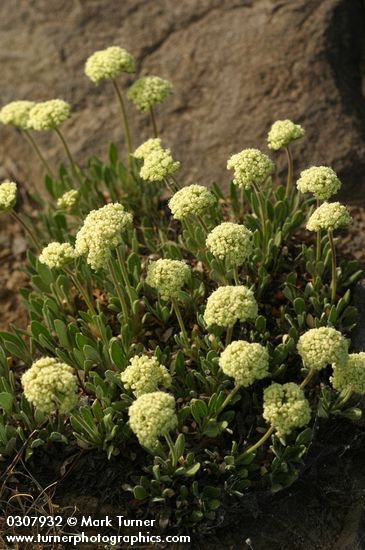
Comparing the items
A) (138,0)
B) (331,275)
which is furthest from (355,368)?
(138,0)

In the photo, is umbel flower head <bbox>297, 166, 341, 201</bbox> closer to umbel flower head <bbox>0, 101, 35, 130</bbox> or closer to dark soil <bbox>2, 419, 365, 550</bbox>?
dark soil <bbox>2, 419, 365, 550</bbox>

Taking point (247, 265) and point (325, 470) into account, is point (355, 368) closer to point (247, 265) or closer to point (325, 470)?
point (325, 470)

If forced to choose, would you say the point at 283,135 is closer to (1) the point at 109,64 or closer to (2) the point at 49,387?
(1) the point at 109,64

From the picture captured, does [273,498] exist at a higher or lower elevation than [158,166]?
lower

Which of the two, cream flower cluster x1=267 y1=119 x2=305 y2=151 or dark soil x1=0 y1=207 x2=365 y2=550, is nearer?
dark soil x1=0 y1=207 x2=365 y2=550

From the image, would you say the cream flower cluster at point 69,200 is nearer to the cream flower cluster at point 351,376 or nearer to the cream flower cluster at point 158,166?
the cream flower cluster at point 158,166

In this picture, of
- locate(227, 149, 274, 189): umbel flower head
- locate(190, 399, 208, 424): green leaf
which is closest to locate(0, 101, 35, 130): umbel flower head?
locate(227, 149, 274, 189): umbel flower head

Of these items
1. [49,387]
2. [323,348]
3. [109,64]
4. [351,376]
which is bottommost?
[351,376]

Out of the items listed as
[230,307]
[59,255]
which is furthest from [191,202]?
[59,255]
